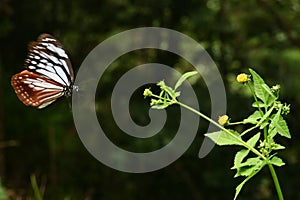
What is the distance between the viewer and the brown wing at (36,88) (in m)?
0.74

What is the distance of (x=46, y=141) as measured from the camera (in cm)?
305

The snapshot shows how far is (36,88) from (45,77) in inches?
0.8

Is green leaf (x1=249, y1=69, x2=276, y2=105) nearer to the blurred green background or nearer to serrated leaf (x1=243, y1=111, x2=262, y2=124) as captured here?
serrated leaf (x1=243, y1=111, x2=262, y2=124)

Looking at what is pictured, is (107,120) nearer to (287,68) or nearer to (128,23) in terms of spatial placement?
(128,23)

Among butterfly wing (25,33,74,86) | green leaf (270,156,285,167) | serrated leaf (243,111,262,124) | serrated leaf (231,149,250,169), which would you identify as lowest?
butterfly wing (25,33,74,86)

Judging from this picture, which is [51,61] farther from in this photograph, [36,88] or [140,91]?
[140,91]

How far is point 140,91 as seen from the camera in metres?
2.85

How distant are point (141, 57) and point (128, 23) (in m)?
0.23

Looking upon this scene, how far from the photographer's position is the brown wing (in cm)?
74

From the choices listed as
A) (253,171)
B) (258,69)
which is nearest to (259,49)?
(258,69)

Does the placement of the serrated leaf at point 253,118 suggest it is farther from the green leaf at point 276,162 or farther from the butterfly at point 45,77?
the butterfly at point 45,77

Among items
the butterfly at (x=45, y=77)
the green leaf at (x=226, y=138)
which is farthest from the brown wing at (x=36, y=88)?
the green leaf at (x=226, y=138)

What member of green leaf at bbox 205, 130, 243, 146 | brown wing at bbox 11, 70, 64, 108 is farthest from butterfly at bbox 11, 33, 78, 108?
green leaf at bbox 205, 130, 243, 146

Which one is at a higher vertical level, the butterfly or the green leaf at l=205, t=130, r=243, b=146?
the green leaf at l=205, t=130, r=243, b=146
